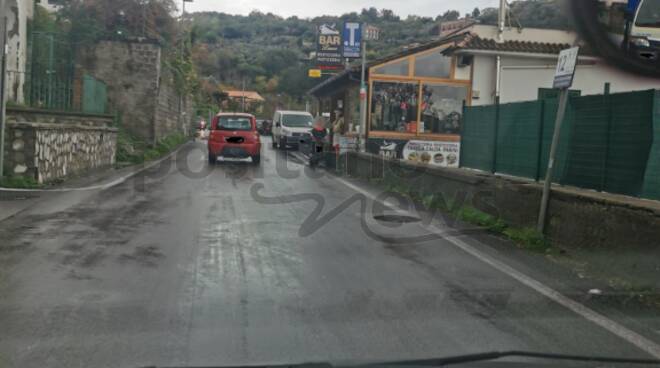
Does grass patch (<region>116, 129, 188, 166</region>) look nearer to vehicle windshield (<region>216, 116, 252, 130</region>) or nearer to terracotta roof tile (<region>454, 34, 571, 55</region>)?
vehicle windshield (<region>216, 116, 252, 130</region>)

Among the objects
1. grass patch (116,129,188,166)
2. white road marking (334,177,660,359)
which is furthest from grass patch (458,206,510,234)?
grass patch (116,129,188,166)

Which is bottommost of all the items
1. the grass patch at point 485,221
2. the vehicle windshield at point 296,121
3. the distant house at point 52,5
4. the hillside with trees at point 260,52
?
the grass patch at point 485,221

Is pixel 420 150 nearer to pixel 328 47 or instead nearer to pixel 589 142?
pixel 328 47

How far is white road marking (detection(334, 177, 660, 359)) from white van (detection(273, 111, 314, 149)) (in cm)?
2570

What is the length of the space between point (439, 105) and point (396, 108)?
1660 millimetres

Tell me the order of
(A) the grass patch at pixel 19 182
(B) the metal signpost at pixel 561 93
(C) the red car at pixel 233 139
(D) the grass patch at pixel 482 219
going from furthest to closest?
1. (C) the red car at pixel 233 139
2. (A) the grass patch at pixel 19 182
3. (D) the grass patch at pixel 482 219
4. (B) the metal signpost at pixel 561 93

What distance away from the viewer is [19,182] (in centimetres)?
1353

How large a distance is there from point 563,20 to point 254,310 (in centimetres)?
355

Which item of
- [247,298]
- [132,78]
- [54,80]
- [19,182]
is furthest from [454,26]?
[247,298]

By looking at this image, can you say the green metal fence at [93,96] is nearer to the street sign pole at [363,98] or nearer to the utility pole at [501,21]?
the street sign pole at [363,98]

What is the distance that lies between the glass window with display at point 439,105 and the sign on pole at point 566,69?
1698cm

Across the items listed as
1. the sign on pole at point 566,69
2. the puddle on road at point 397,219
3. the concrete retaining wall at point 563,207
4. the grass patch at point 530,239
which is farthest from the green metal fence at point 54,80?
the sign on pole at point 566,69

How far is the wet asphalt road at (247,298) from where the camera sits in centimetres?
478

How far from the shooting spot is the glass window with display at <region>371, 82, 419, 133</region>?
26.0 meters
